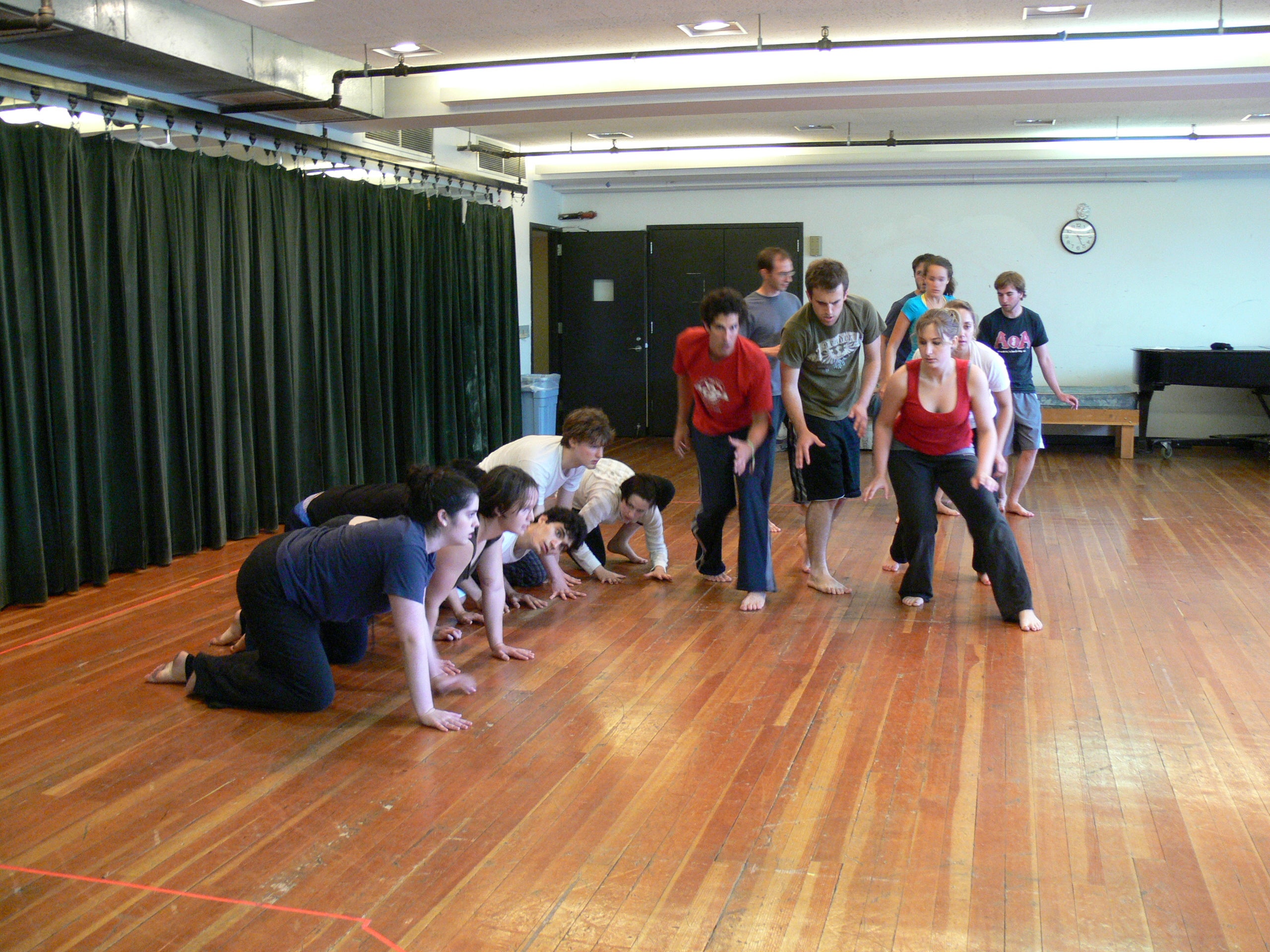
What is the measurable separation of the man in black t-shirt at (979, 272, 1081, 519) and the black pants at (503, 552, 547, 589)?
3.07 metres

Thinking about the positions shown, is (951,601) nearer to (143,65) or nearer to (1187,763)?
(1187,763)

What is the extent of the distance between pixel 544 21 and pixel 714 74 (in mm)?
1350

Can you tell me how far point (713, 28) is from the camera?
5.84 m

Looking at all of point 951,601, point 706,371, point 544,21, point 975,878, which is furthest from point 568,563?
point 975,878

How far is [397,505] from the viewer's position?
409 cm

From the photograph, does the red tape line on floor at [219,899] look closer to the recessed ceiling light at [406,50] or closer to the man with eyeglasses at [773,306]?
the man with eyeglasses at [773,306]

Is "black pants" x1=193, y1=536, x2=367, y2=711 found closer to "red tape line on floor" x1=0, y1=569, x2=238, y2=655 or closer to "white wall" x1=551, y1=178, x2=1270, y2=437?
"red tape line on floor" x1=0, y1=569, x2=238, y2=655

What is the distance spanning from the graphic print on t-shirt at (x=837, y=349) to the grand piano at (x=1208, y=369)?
21.1 feet

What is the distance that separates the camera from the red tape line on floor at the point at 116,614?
454 cm

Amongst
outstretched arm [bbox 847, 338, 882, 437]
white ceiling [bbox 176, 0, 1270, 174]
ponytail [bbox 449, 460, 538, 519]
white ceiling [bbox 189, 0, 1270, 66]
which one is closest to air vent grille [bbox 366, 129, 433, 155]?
white ceiling [bbox 176, 0, 1270, 174]

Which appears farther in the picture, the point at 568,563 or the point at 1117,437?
the point at 1117,437

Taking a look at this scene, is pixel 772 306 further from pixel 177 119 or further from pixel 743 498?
pixel 177 119

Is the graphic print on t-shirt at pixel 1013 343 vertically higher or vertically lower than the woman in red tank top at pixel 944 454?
higher

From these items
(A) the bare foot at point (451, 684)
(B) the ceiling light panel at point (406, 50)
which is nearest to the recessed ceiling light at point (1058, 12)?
(B) the ceiling light panel at point (406, 50)
